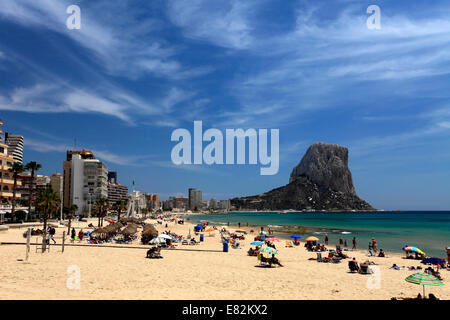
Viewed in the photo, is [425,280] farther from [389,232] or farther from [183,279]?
[389,232]

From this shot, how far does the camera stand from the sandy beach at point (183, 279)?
11969 mm

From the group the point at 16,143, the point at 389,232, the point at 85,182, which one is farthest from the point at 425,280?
the point at 16,143

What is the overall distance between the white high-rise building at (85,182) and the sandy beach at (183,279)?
7634 cm

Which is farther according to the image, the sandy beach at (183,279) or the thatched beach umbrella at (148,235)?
the thatched beach umbrella at (148,235)

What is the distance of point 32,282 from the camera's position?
1299cm

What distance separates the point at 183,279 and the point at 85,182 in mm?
89344

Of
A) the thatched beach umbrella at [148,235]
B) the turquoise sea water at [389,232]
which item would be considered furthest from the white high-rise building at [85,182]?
the thatched beach umbrella at [148,235]

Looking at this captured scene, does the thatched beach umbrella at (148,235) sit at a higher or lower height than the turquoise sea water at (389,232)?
higher

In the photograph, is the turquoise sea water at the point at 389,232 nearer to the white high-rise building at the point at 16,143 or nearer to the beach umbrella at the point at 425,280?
the beach umbrella at the point at 425,280

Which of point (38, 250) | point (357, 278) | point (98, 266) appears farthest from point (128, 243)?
point (357, 278)

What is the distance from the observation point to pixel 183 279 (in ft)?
48.5

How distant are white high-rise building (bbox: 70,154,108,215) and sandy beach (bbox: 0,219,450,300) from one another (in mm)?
76344
